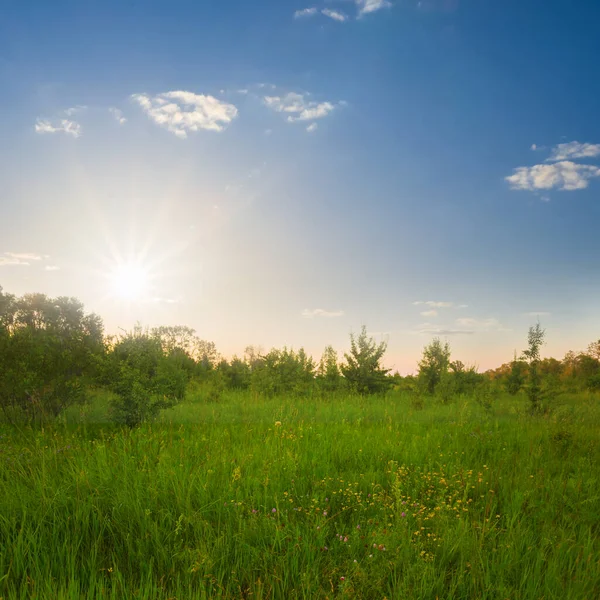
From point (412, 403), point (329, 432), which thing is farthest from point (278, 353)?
point (329, 432)

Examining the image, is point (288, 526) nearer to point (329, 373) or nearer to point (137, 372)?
point (137, 372)

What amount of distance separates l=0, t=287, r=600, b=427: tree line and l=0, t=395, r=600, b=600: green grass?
3.61m

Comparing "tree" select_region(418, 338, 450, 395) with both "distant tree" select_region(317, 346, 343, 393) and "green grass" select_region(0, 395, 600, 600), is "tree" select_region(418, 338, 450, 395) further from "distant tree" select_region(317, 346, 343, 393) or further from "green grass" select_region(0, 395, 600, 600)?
"green grass" select_region(0, 395, 600, 600)

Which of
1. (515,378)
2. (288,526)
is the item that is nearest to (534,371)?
(515,378)

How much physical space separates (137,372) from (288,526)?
7.44 meters

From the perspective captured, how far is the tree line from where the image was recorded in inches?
434

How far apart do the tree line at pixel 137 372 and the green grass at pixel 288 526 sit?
3606 mm

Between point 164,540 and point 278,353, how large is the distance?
18.4m

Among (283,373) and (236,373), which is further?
(236,373)

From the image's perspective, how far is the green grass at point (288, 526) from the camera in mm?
3781

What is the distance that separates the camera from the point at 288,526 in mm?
4457

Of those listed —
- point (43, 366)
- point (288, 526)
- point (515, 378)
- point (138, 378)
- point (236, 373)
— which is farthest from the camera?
point (236, 373)

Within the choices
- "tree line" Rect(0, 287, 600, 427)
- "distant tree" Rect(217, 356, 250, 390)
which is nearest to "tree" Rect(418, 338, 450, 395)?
"tree line" Rect(0, 287, 600, 427)

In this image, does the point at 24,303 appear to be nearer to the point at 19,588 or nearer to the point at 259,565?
the point at 19,588
